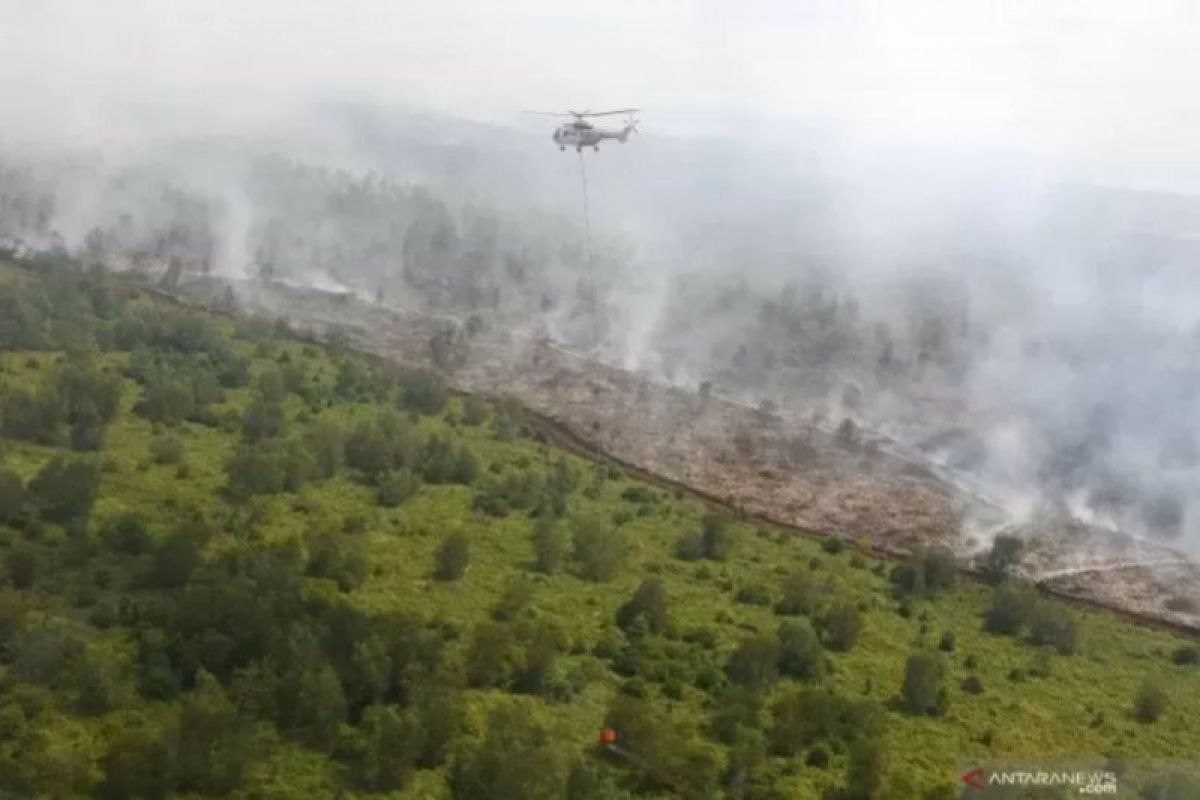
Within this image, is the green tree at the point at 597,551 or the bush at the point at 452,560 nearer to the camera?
the bush at the point at 452,560

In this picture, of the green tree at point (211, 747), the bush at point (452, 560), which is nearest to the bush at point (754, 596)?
the bush at point (452, 560)

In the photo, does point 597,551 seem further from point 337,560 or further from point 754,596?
point 337,560

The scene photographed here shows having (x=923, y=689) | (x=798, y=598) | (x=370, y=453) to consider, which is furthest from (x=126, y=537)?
(x=923, y=689)

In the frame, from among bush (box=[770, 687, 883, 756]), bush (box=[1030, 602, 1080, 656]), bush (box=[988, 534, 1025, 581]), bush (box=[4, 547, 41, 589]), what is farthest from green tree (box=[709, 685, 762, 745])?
bush (box=[4, 547, 41, 589])

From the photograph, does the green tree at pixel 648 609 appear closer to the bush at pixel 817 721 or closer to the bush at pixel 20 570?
the bush at pixel 817 721

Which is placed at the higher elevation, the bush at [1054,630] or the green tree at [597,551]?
the green tree at [597,551]

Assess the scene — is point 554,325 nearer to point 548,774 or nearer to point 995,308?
point 995,308
